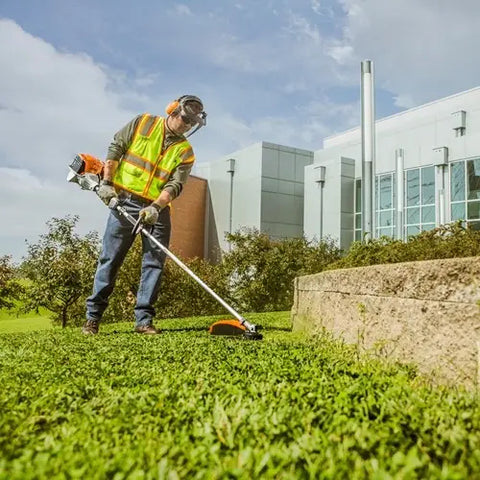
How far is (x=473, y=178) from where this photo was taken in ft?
61.4

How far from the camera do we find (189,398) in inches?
84.8

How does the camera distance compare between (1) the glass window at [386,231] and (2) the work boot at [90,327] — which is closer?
(2) the work boot at [90,327]

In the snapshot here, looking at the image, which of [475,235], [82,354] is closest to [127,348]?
[82,354]

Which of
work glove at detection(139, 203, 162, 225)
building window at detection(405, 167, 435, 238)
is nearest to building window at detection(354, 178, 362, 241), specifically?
building window at detection(405, 167, 435, 238)

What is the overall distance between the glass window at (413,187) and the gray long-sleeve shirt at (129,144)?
54.7 feet

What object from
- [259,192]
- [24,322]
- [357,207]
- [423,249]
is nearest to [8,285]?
[24,322]

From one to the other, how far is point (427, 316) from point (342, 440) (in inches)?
40.1

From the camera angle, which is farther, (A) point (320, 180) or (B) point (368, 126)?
(A) point (320, 180)

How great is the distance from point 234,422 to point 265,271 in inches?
444

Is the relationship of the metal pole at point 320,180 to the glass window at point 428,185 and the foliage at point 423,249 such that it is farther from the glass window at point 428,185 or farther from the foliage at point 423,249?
the foliage at point 423,249

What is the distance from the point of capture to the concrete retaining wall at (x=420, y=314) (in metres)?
2.21

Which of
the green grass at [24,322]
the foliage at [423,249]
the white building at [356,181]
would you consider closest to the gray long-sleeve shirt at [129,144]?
the foliage at [423,249]

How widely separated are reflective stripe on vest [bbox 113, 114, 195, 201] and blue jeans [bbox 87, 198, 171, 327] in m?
0.16

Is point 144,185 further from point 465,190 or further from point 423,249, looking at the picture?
point 465,190
